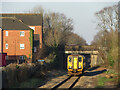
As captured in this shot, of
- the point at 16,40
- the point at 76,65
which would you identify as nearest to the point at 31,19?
the point at 16,40

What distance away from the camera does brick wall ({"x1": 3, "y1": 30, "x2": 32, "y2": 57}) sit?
4088 cm

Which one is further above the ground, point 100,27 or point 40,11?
point 40,11

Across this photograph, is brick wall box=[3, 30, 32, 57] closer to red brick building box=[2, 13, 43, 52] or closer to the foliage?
red brick building box=[2, 13, 43, 52]

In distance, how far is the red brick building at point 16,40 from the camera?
134ft

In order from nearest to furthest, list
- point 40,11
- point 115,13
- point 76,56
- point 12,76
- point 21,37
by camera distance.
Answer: point 12,76 < point 76,56 < point 21,37 < point 115,13 < point 40,11

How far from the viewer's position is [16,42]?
136ft

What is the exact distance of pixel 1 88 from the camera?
14406 mm

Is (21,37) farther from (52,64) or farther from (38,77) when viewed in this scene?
(38,77)

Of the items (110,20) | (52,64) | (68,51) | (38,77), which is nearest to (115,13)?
(110,20)

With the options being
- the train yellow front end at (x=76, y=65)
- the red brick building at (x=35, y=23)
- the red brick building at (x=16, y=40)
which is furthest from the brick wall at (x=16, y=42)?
the train yellow front end at (x=76, y=65)

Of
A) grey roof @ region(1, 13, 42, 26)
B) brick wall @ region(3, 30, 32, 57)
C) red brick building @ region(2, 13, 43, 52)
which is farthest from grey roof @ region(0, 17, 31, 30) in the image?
grey roof @ region(1, 13, 42, 26)

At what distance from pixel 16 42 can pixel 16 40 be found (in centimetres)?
41

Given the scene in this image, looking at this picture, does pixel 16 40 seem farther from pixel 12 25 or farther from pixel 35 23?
pixel 35 23

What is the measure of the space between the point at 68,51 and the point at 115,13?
14707 mm
